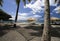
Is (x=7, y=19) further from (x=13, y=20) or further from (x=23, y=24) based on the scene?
(x=23, y=24)

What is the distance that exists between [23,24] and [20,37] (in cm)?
480

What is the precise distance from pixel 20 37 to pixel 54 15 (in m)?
7.74

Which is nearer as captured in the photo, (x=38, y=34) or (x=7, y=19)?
(x=38, y=34)

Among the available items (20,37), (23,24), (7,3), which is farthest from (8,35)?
(7,3)

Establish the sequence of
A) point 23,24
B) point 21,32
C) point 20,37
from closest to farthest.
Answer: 1. point 20,37
2. point 21,32
3. point 23,24

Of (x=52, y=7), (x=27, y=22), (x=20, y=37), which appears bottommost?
(x=20, y=37)

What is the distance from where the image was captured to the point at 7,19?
69.8ft

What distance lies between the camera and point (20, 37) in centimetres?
1417

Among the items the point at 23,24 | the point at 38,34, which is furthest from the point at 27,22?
the point at 38,34

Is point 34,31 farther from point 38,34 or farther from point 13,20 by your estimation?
point 13,20

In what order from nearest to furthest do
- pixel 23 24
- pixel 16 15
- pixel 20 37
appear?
pixel 20 37 < pixel 23 24 < pixel 16 15

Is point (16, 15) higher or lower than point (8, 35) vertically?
higher

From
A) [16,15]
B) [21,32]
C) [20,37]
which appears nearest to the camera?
[20,37]

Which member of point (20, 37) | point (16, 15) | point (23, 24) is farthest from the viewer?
point (16, 15)
